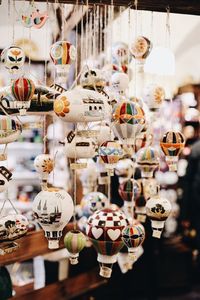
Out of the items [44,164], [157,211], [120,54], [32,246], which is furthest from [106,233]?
[120,54]

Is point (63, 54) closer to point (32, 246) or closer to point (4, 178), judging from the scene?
point (4, 178)

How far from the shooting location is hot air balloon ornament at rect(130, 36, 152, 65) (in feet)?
6.26

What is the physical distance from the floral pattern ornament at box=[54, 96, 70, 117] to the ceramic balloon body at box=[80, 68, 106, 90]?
0.73 ft

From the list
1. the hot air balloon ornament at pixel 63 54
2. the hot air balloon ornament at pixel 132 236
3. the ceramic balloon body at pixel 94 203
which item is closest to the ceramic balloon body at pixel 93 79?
the hot air balloon ornament at pixel 63 54

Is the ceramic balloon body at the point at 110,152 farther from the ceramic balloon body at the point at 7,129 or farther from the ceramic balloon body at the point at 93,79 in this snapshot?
the ceramic balloon body at the point at 7,129

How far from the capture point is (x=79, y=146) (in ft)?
5.61

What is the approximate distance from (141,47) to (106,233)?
2.46ft

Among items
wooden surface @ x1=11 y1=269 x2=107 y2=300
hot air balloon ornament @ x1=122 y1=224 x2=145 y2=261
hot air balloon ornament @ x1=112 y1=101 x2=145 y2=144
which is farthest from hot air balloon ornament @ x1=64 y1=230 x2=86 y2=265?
wooden surface @ x1=11 y1=269 x2=107 y2=300

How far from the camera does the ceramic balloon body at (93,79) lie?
5.65 ft

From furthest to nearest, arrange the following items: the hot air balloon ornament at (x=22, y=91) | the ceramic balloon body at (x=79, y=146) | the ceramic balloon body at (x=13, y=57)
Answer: the ceramic balloon body at (x=79, y=146), the ceramic balloon body at (x=13, y=57), the hot air balloon ornament at (x=22, y=91)

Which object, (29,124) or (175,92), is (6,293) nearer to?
(29,124)

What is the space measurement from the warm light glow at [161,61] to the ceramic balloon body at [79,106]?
2.06 feet

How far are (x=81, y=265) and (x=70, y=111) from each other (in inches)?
75.6

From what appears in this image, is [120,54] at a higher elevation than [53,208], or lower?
higher
